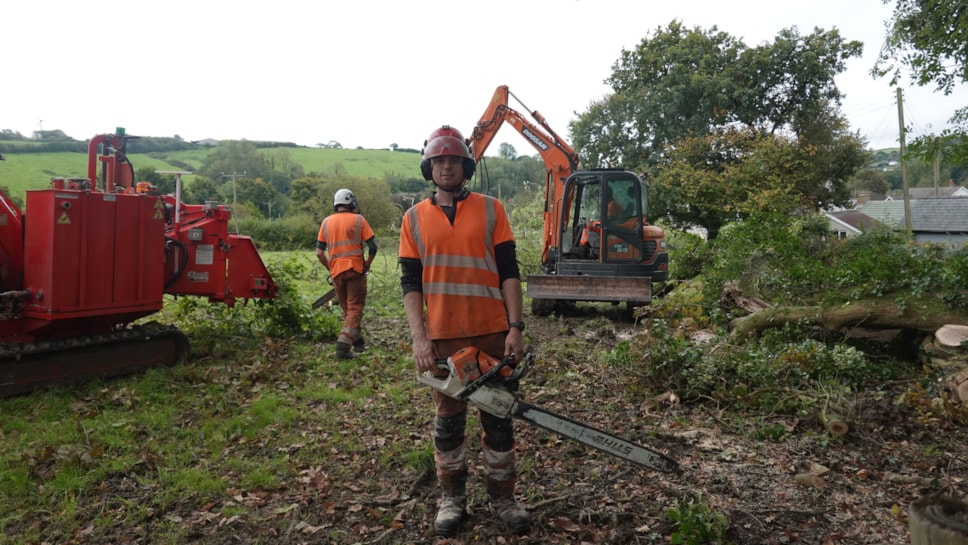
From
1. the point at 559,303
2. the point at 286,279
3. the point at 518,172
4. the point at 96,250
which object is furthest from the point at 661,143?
the point at 96,250

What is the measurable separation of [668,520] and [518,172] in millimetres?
31800

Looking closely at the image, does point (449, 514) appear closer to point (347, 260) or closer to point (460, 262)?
point (460, 262)

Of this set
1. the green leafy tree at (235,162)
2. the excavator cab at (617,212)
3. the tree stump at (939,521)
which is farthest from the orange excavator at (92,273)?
the green leafy tree at (235,162)

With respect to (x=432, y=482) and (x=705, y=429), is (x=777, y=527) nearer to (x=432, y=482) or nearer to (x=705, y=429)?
(x=705, y=429)

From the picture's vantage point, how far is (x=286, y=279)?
7773 mm

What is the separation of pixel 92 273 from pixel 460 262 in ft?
14.3

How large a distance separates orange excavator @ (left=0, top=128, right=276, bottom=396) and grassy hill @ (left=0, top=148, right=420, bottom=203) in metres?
25.8

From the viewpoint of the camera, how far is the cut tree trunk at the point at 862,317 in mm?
5582

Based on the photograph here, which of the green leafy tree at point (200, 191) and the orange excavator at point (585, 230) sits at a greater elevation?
the green leafy tree at point (200, 191)

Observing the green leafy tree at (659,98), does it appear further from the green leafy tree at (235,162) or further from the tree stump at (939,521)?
the green leafy tree at (235,162)

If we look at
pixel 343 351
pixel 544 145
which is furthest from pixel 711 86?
pixel 343 351

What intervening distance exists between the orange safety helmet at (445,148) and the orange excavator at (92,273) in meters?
4.03

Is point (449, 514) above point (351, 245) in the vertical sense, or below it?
below

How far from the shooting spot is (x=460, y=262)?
313 centimetres
